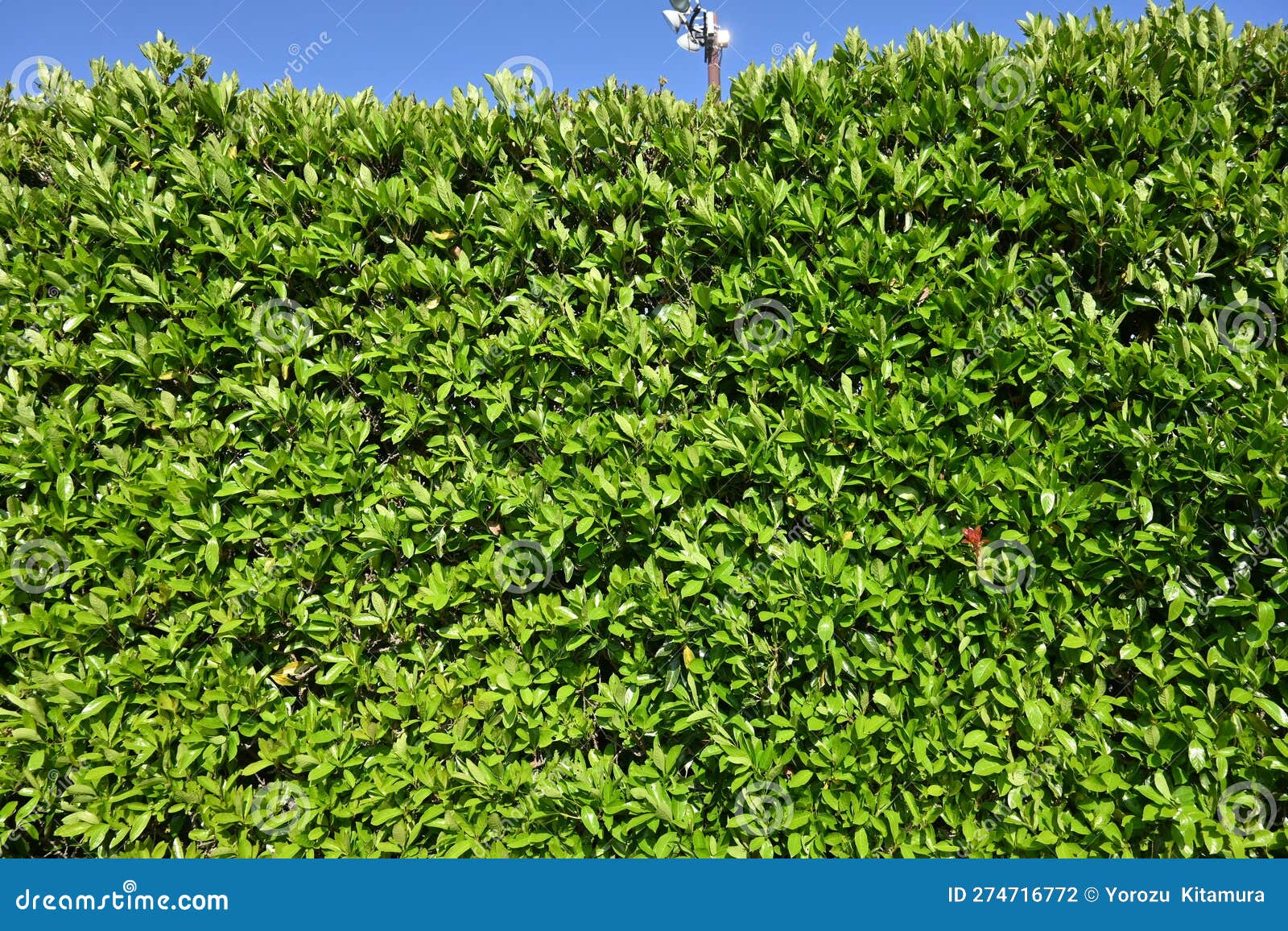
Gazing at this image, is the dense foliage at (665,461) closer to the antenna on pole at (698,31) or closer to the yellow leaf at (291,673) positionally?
the yellow leaf at (291,673)

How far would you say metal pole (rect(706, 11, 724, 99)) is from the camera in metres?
9.77

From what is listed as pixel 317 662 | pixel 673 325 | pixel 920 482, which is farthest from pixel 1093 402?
pixel 317 662

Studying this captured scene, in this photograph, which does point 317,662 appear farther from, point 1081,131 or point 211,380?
point 1081,131

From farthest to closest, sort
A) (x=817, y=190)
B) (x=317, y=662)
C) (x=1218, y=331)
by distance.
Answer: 1. (x=317, y=662)
2. (x=817, y=190)
3. (x=1218, y=331)

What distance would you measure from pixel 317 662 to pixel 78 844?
3.97 ft

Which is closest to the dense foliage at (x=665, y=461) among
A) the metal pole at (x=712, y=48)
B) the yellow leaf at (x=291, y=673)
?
the yellow leaf at (x=291, y=673)

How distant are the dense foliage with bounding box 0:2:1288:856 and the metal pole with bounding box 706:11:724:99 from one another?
769 cm

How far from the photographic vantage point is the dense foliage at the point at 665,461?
269 centimetres

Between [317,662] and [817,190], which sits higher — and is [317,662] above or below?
below

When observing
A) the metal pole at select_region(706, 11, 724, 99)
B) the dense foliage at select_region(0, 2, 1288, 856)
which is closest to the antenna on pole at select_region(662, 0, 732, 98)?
the metal pole at select_region(706, 11, 724, 99)

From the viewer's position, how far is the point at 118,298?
10.1ft

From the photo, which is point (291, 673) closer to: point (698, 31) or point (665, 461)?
point (665, 461)

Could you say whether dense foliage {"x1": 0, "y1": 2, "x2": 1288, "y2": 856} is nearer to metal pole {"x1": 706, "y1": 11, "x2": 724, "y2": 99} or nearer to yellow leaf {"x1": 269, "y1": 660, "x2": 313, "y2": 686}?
yellow leaf {"x1": 269, "y1": 660, "x2": 313, "y2": 686}

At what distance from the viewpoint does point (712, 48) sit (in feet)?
32.7
